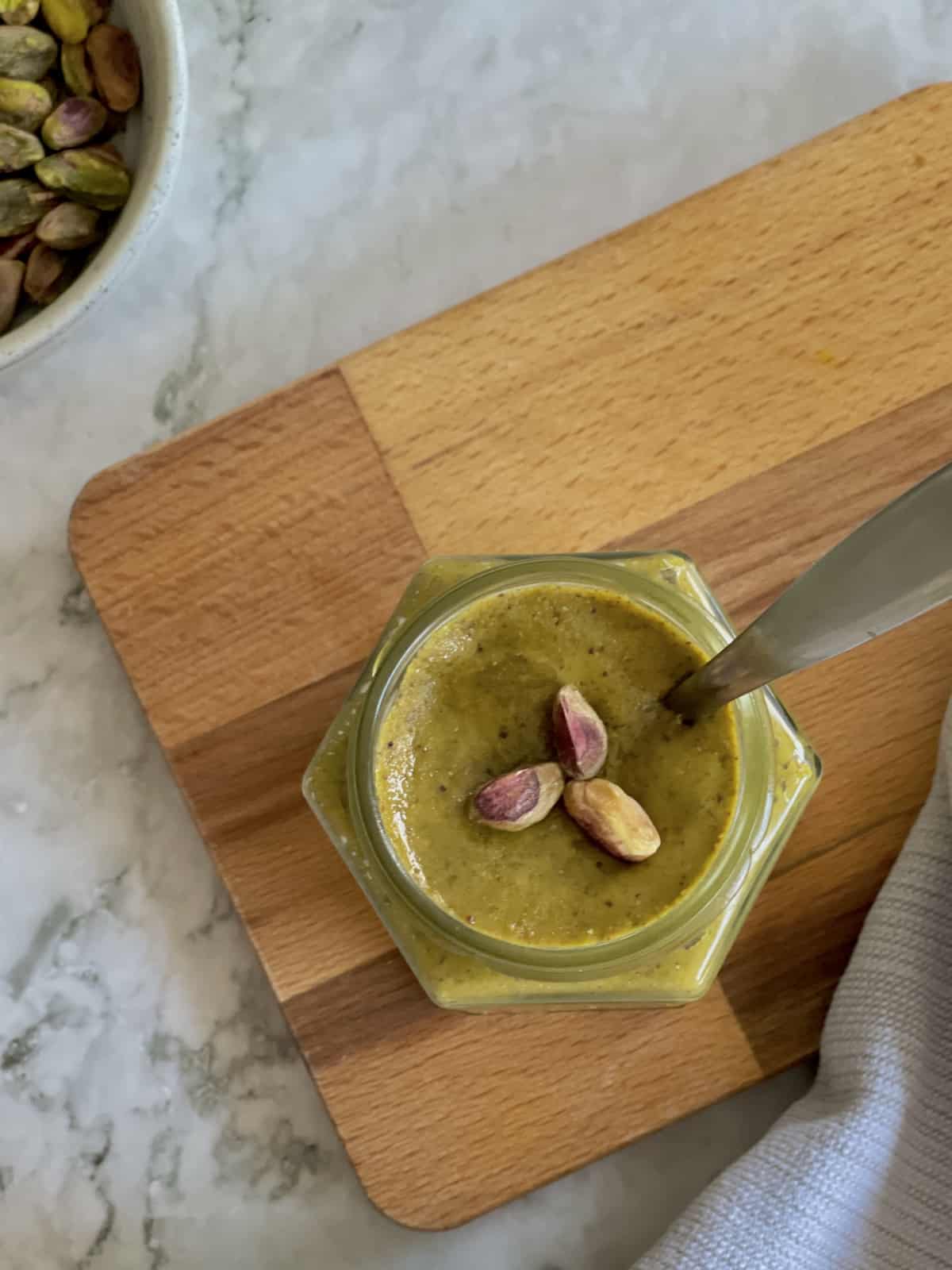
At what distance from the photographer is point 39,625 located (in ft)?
2.20

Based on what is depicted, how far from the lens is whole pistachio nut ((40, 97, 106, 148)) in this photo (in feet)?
2.04

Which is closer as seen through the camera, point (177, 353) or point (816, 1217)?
point (816, 1217)

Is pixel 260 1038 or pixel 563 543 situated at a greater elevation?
pixel 563 543

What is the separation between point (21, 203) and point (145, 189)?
8 centimetres

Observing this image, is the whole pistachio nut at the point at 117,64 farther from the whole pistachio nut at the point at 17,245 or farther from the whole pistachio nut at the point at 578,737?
the whole pistachio nut at the point at 578,737

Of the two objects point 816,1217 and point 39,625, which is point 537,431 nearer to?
point 39,625

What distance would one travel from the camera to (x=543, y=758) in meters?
0.51

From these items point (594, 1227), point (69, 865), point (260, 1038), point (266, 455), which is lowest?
point (594, 1227)

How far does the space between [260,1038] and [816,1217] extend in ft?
0.95

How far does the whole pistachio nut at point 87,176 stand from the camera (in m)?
0.62

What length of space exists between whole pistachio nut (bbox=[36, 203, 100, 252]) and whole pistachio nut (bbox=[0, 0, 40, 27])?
0.09 meters

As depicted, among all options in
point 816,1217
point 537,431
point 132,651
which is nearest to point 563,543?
point 537,431

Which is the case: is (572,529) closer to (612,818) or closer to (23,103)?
(612,818)

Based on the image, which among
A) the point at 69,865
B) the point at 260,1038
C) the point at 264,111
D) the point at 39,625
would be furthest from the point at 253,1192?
the point at 264,111
